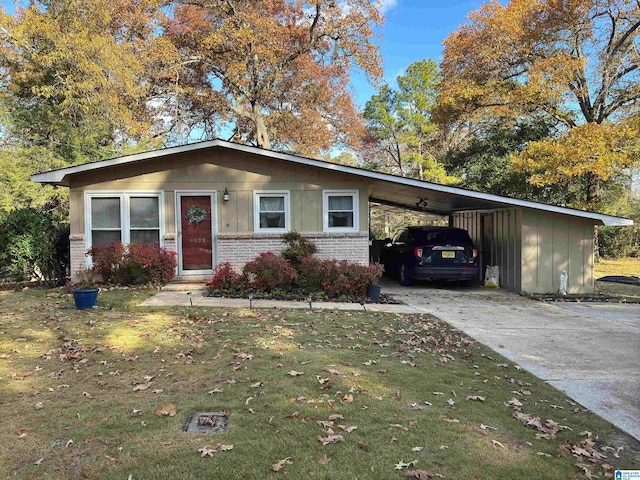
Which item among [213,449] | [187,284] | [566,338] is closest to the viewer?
[213,449]

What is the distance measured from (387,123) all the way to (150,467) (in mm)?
33804

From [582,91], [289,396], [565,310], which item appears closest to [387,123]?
[582,91]

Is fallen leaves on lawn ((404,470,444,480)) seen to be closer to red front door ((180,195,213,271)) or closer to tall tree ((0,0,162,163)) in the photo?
red front door ((180,195,213,271))

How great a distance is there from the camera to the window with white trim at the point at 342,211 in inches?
456

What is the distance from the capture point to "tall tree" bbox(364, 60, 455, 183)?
33250 millimetres

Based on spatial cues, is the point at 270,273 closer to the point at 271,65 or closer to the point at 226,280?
the point at 226,280

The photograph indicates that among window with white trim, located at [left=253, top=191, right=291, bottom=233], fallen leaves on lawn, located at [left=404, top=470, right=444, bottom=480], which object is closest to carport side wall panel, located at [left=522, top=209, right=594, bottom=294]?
window with white trim, located at [left=253, top=191, right=291, bottom=233]

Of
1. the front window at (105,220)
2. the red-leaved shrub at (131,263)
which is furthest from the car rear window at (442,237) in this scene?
the front window at (105,220)

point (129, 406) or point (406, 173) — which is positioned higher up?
point (406, 173)

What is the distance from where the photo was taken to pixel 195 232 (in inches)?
452

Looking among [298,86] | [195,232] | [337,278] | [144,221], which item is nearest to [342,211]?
[337,278]

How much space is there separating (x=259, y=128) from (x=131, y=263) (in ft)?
48.5

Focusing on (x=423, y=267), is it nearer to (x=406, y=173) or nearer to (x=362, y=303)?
(x=362, y=303)

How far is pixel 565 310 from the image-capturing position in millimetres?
9297
